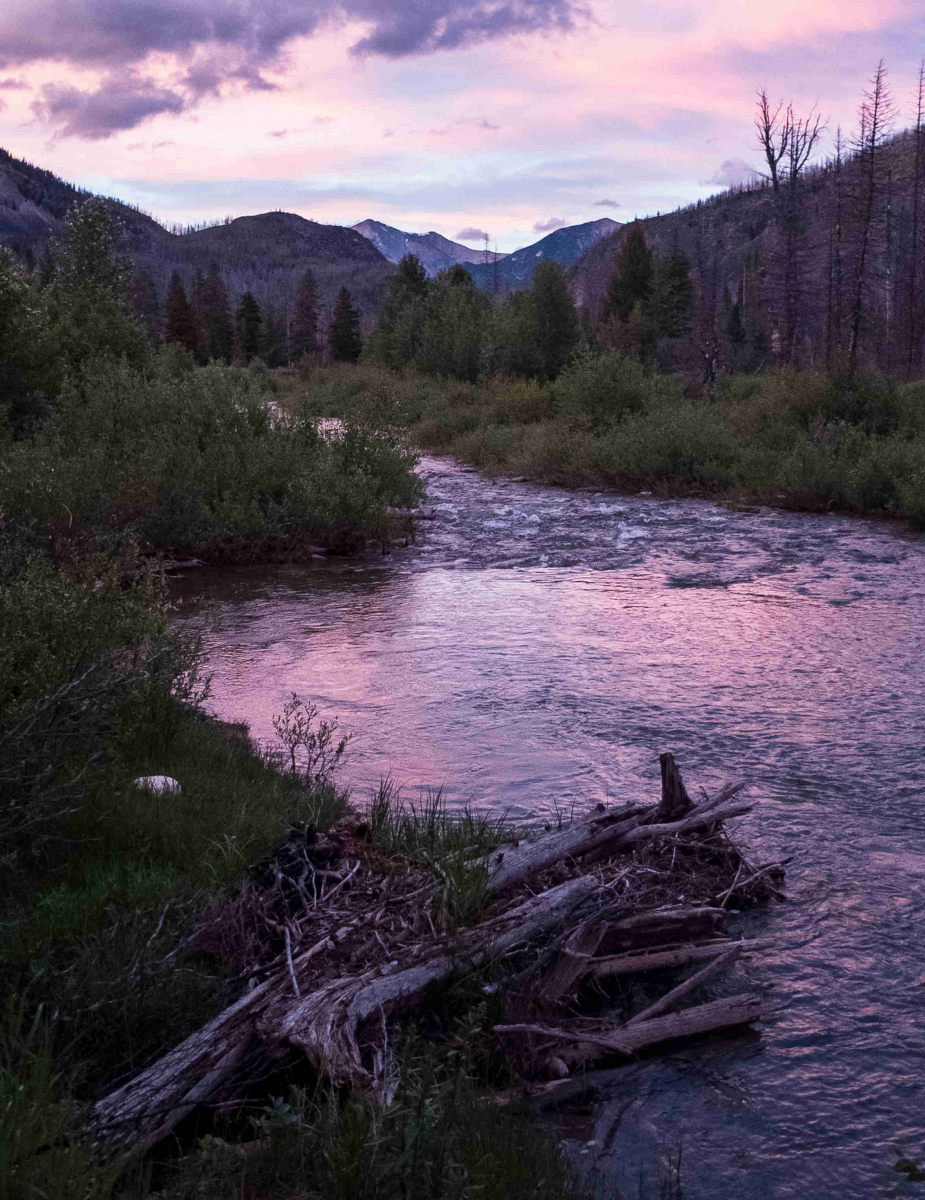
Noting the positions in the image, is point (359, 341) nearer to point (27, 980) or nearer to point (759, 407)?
point (759, 407)

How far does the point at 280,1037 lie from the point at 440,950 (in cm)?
75

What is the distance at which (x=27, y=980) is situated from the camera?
3.90 m

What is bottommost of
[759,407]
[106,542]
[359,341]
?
[106,542]

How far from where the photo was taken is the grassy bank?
65.2 feet

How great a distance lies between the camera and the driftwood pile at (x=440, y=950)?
12.0 ft

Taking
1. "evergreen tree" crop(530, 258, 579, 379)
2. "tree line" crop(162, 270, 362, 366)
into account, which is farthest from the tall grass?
"tree line" crop(162, 270, 362, 366)

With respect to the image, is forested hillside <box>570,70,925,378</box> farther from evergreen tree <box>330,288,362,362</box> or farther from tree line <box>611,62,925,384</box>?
evergreen tree <box>330,288,362,362</box>

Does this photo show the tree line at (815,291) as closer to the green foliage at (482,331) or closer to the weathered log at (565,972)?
the green foliage at (482,331)

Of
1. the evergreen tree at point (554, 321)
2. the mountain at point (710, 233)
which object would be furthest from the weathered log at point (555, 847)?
the mountain at point (710, 233)

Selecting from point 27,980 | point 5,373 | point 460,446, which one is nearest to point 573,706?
point 27,980

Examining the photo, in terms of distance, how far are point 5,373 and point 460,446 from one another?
16239mm

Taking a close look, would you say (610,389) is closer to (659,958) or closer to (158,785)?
(158,785)

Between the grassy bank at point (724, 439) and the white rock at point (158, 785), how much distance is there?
13443 mm

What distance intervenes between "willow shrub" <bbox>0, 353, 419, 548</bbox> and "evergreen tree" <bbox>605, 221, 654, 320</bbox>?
56.9 metres
